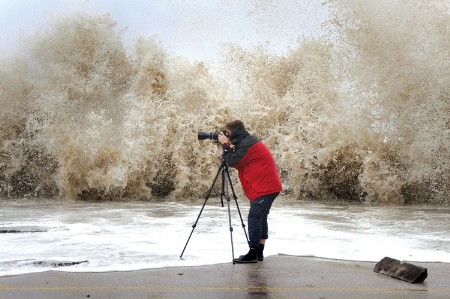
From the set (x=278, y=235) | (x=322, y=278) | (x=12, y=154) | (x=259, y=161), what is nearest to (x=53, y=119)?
(x=12, y=154)

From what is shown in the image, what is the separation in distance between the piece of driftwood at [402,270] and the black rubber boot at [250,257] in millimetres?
1262

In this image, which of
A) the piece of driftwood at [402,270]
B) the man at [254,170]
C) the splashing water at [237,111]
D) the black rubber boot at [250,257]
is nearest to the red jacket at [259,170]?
the man at [254,170]

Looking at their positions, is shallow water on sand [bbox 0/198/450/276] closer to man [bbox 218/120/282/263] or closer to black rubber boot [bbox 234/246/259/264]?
black rubber boot [bbox 234/246/259/264]

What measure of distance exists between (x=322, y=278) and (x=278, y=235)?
2.82 m

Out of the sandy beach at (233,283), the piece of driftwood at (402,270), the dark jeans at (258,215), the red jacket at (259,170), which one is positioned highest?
the red jacket at (259,170)

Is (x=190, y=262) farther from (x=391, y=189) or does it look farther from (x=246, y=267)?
(x=391, y=189)

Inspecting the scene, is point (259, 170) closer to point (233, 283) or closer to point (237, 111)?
point (233, 283)

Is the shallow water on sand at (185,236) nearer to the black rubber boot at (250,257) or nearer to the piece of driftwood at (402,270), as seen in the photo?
the black rubber boot at (250,257)

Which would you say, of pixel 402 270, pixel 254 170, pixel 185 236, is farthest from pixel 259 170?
pixel 185 236

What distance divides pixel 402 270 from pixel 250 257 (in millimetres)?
1588

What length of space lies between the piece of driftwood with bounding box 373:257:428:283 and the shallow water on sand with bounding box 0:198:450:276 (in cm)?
74

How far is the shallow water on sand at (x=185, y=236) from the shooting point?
643cm

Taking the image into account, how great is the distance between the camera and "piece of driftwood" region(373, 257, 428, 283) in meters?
5.42

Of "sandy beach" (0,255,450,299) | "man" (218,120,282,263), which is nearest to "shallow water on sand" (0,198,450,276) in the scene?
"sandy beach" (0,255,450,299)
